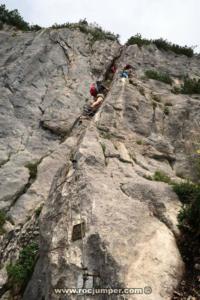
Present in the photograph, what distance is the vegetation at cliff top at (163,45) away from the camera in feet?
91.7

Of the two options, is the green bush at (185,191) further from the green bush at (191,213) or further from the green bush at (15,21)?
the green bush at (15,21)

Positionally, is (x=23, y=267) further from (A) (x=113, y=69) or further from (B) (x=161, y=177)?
(A) (x=113, y=69)

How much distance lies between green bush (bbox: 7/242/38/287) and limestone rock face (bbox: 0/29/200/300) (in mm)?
398

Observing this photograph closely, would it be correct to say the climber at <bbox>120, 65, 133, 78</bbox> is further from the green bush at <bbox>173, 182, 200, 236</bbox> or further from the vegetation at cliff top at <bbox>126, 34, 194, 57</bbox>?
the green bush at <bbox>173, 182, 200, 236</bbox>

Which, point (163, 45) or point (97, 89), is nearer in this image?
point (97, 89)

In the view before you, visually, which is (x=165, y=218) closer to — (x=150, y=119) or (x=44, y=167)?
(x=150, y=119)

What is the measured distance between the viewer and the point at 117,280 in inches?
346

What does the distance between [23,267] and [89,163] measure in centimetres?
468

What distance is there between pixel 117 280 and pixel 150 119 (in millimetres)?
10789

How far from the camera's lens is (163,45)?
28.3m

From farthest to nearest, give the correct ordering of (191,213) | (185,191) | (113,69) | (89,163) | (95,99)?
(113,69) < (95,99) < (89,163) < (185,191) < (191,213)

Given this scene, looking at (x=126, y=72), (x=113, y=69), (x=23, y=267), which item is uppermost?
(x=126, y=72)

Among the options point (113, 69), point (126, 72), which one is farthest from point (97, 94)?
point (113, 69)

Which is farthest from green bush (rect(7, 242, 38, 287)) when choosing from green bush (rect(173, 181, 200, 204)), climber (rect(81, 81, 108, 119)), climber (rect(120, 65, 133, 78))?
climber (rect(120, 65, 133, 78))
